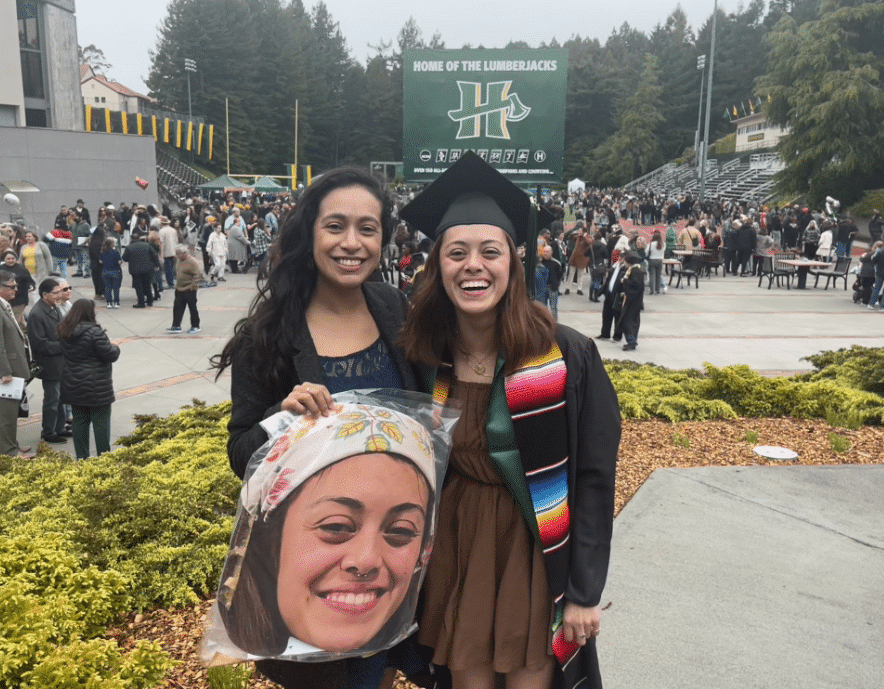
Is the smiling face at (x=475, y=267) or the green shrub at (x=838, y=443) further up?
the smiling face at (x=475, y=267)

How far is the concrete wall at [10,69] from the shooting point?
98.6 feet

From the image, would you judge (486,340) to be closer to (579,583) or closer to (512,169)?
(579,583)

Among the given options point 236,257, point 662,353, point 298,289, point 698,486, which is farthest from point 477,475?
point 236,257

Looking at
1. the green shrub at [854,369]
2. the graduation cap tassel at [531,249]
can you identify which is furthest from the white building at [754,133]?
the graduation cap tassel at [531,249]

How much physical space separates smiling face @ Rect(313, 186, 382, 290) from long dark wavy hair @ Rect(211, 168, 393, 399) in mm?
34

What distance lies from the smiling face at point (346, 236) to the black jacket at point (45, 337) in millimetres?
6169

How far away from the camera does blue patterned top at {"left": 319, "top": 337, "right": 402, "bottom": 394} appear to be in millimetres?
2240

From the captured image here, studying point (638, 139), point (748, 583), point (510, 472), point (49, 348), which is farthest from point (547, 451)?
point (638, 139)

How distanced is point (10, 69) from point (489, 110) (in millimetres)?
21572

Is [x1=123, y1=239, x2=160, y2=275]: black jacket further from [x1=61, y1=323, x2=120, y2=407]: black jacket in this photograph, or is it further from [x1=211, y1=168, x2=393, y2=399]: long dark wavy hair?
[x1=211, y1=168, x2=393, y2=399]: long dark wavy hair

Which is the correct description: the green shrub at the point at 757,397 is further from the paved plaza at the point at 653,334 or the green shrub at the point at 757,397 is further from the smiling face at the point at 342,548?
the smiling face at the point at 342,548

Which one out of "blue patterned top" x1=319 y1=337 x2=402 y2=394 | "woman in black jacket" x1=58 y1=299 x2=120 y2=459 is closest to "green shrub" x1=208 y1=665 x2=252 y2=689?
"blue patterned top" x1=319 y1=337 x2=402 y2=394

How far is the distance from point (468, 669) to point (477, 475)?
0.58 m

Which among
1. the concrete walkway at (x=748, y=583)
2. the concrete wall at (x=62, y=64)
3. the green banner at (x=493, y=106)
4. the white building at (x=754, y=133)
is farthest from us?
the white building at (x=754, y=133)
